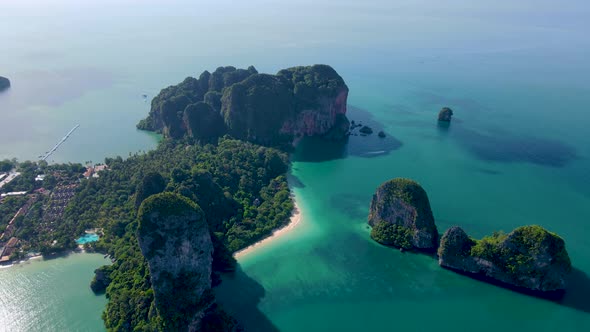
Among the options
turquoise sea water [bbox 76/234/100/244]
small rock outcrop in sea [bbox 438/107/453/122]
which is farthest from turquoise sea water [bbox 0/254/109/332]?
small rock outcrop in sea [bbox 438/107/453/122]

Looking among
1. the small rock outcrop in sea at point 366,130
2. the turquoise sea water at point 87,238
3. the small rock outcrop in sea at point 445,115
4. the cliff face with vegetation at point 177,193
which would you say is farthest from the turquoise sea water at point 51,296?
the small rock outcrop in sea at point 445,115

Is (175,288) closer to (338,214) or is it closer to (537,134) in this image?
(338,214)

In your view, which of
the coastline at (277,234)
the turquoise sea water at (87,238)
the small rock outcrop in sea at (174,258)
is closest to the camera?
the small rock outcrop in sea at (174,258)

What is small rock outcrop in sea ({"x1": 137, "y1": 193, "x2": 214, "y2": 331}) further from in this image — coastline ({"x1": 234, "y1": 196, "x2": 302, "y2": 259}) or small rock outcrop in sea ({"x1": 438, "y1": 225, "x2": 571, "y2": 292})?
small rock outcrop in sea ({"x1": 438, "y1": 225, "x2": 571, "y2": 292})

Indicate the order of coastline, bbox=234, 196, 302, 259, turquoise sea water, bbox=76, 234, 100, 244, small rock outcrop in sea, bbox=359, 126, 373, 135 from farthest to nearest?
small rock outcrop in sea, bbox=359, 126, 373, 135, turquoise sea water, bbox=76, 234, 100, 244, coastline, bbox=234, 196, 302, 259

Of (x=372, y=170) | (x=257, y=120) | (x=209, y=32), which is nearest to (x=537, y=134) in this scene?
(x=372, y=170)

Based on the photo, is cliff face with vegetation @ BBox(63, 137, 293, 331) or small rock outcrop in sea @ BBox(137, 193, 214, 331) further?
cliff face with vegetation @ BBox(63, 137, 293, 331)

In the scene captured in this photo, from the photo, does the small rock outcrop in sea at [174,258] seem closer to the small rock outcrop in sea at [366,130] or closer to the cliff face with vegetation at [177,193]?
the cliff face with vegetation at [177,193]
